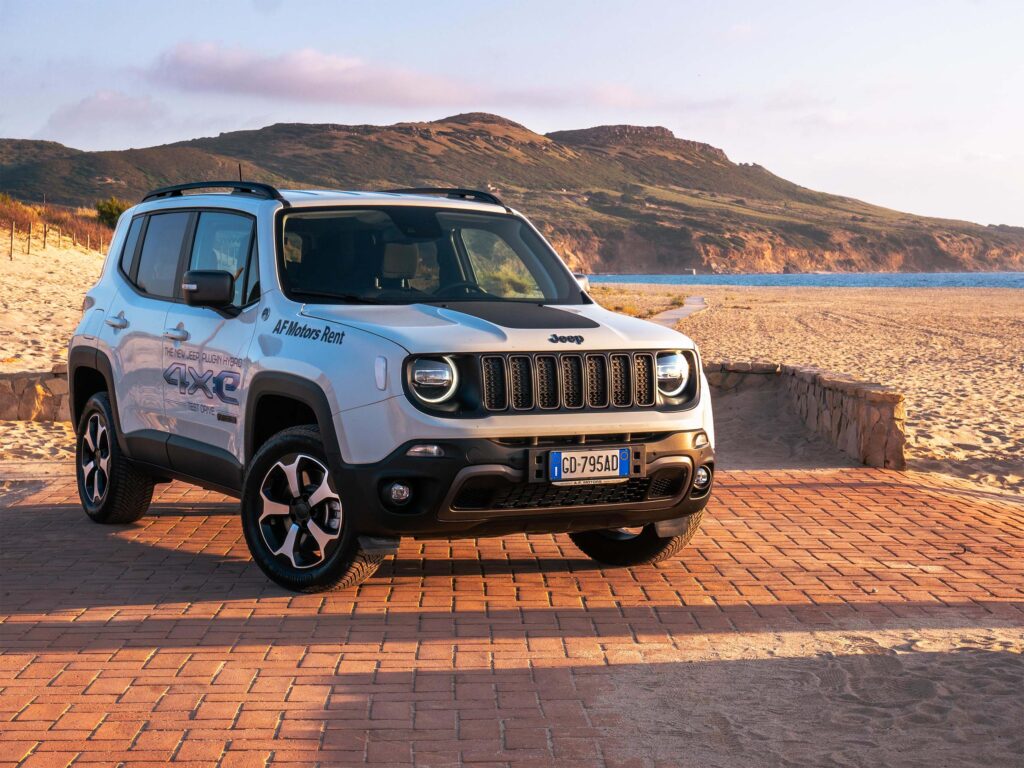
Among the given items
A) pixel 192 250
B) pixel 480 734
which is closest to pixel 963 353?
pixel 192 250

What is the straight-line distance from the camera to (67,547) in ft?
25.7

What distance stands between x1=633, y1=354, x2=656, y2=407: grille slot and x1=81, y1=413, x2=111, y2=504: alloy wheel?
3.74 m

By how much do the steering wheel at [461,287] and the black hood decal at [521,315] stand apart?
11.1 inches

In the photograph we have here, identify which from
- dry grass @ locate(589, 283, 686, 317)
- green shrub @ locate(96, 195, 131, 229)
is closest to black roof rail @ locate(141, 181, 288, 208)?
dry grass @ locate(589, 283, 686, 317)

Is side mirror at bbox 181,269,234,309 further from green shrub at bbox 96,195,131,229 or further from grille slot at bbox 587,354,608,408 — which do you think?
green shrub at bbox 96,195,131,229

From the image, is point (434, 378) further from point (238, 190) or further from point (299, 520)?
point (238, 190)

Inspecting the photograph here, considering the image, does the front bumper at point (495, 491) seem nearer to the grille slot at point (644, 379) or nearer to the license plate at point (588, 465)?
the license plate at point (588, 465)

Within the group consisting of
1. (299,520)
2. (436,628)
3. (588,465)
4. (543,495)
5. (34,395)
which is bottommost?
(34,395)

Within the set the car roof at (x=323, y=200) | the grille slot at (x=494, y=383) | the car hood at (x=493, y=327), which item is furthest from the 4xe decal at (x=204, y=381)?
the grille slot at (x=494, y=383)

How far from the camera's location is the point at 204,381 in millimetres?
7148

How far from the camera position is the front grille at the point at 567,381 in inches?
240

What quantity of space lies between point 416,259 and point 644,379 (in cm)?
158

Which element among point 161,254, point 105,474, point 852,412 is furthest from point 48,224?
point 161,254

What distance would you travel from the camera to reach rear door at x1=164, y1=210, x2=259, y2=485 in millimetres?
6879
